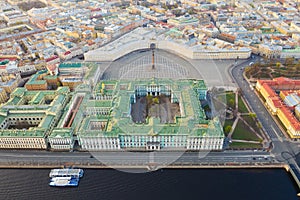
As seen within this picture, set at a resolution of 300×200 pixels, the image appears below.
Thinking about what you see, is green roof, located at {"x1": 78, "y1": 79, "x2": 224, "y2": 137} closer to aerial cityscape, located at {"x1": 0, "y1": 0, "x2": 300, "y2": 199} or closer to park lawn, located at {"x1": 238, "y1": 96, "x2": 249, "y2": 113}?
aerial cityscape, located at {"x1": 0, "y1": 0, "x2": 300, "y2": 199}

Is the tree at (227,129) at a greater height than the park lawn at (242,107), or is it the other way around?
the park lawn at (242,107)

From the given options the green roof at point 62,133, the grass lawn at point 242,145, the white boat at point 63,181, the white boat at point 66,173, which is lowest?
the white boat at point 63,181

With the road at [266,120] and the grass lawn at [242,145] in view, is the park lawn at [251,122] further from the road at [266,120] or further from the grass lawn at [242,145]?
the grass lawn at [242,145]

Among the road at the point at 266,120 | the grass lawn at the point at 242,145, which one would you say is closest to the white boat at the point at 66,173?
the grass lawn at the point at 242,145

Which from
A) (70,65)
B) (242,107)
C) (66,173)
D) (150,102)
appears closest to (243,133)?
(242,107)

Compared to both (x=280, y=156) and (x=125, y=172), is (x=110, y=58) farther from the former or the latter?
(x=280, y=156)

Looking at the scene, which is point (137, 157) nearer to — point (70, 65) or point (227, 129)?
point (227, 129)
